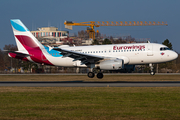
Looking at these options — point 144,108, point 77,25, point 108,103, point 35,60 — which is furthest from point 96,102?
point 77,25

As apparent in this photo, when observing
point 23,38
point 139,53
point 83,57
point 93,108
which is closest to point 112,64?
point 83,57

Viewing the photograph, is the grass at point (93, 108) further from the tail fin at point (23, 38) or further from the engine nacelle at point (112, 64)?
the tail fin at point (23, 38)

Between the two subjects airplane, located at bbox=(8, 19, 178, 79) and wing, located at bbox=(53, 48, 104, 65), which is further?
airplane, located at bbox=(8, 19, 178, 79)

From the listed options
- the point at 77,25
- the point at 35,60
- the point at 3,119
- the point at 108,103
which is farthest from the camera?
the point at 77,25

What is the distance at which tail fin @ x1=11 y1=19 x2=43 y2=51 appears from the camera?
137 ft

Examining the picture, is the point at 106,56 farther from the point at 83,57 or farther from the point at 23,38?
the point at 23,38

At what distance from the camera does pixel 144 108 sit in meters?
14.3

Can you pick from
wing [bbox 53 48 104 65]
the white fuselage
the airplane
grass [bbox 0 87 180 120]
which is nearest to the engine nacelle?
the airplane

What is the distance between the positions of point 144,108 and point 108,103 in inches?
95.4

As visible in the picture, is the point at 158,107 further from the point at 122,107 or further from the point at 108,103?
the point at 108,103

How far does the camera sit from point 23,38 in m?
42.0

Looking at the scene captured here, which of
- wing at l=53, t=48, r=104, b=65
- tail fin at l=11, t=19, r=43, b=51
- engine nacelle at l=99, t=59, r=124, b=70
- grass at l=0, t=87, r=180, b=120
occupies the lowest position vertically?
grass at l=0, t=87, r=180, b=120

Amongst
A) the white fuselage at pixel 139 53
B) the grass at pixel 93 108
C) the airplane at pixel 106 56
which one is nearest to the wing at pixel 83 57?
the airplane at pixel 106 56

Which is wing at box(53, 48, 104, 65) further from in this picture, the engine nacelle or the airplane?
the engine nacelle
